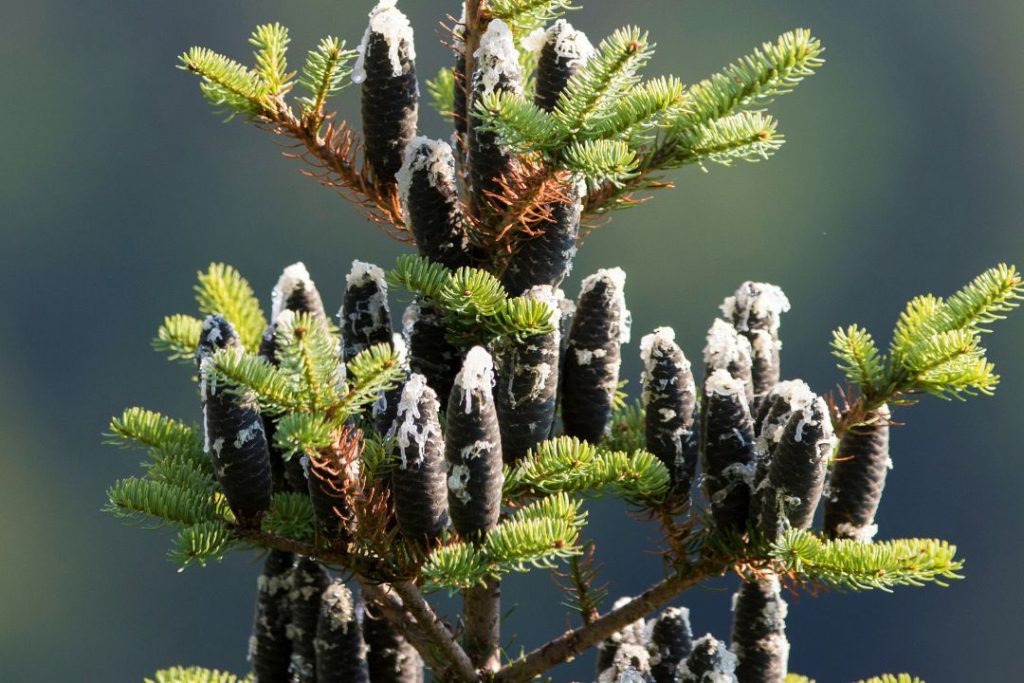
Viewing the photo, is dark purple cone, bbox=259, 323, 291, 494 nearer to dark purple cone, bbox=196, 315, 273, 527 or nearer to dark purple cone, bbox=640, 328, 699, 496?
dark purple cone, bbox=196, 315, 273, 527

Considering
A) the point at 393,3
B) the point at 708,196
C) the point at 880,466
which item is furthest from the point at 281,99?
the point at 708,196

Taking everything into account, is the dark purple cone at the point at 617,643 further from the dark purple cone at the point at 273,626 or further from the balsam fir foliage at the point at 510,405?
the dark purple cone at the point at 273,626

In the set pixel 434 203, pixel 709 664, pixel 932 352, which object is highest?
pixel 434 203

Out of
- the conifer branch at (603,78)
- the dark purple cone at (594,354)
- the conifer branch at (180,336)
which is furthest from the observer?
the conifer branch at (180,336)

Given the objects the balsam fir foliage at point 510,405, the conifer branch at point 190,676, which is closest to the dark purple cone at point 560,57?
the balsam fir foliage at point 510,405

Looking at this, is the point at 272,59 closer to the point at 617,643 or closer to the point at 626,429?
the point at 626,429

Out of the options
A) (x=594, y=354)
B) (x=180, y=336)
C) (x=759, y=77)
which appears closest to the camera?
(x=759, y=77)

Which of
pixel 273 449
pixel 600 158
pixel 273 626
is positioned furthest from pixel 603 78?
pixel 273 626
